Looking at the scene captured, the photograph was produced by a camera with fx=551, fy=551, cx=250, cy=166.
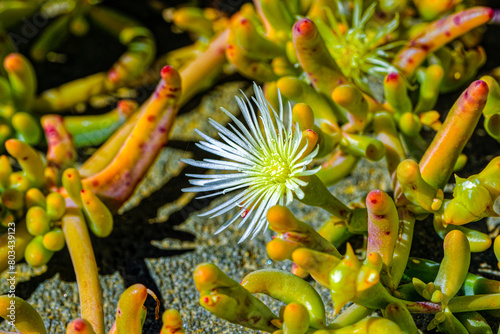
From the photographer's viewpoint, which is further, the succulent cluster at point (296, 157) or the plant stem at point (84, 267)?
the plant stem at point (84, 267)

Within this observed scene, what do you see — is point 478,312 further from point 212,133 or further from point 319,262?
point 212,133

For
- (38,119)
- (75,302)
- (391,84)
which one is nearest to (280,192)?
(391,84)

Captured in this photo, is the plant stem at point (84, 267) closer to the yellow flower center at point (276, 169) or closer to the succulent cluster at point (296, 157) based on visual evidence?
the succulent cluster at point (296, 157)

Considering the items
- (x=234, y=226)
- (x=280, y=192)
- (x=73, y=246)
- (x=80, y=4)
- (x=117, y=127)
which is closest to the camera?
(x=280, y=192)

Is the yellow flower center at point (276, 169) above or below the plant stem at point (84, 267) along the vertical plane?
above

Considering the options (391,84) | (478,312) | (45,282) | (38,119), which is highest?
(391,84)

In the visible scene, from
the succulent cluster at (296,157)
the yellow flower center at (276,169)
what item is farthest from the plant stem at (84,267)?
the yellow flower center at (276,169)

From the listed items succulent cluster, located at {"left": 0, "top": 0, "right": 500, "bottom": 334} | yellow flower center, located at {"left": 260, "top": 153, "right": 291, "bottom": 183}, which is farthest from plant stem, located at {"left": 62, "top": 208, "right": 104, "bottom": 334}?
yellow flower center, located at {"left": 260, "top": 153, "right": 291, "bottom": 183}

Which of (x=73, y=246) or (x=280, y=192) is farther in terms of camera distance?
(x=73, y=246)

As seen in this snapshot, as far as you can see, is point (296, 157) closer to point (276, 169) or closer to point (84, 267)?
point (276, 169)
